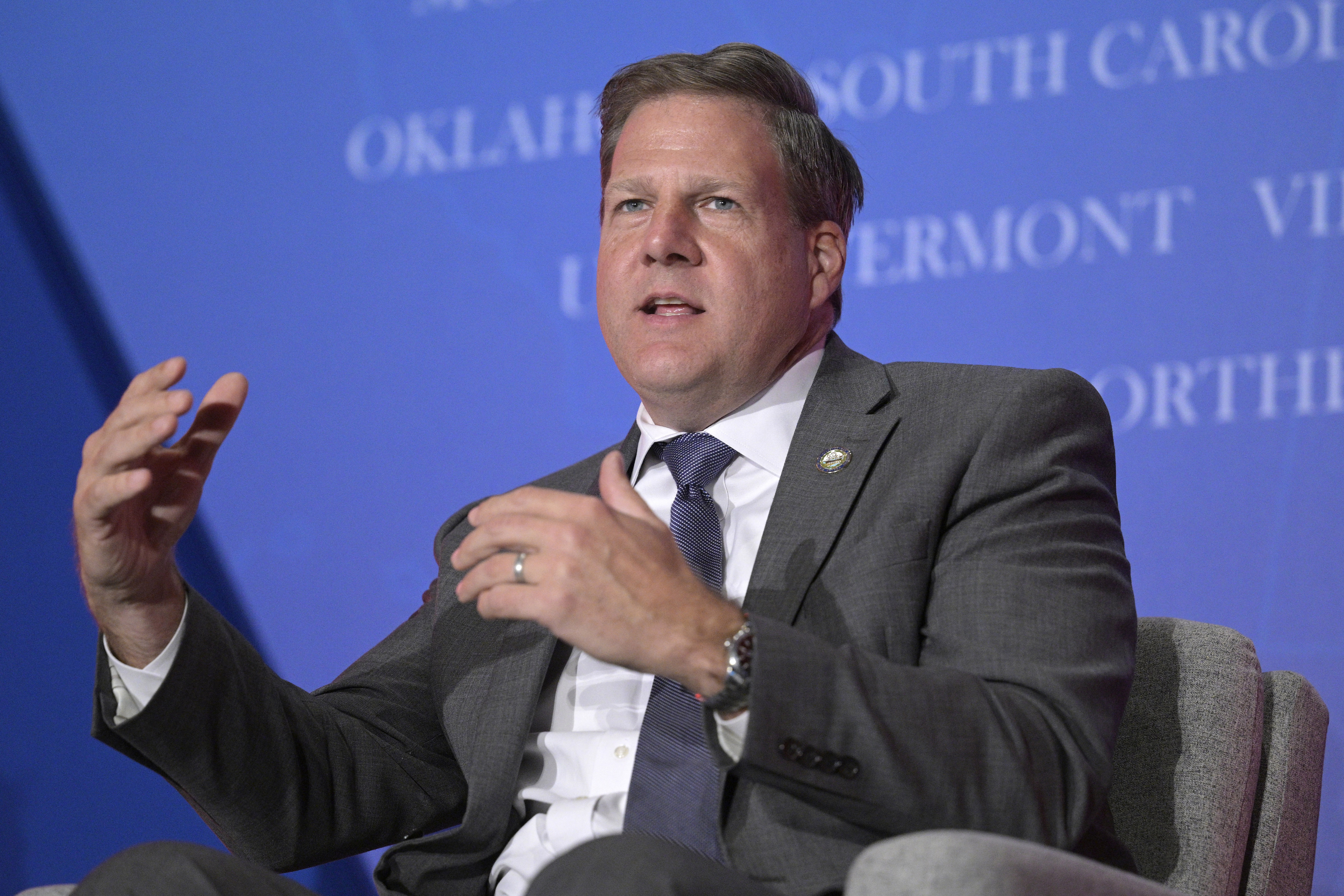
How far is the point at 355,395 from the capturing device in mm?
3004

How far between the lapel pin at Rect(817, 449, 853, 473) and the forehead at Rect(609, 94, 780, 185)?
46 centimetres

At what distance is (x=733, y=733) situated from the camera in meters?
1.19

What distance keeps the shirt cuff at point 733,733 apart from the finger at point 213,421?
63cm

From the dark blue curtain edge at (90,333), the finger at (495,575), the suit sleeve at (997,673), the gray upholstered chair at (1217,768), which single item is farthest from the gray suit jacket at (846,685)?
the dark blue curtain edge at (90,333)

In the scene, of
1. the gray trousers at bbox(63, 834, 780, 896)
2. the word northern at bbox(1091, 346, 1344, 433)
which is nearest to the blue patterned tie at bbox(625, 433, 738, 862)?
the gray trousers at bbox(63, 834, 780, 896)

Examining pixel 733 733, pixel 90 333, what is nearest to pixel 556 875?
pixel 733 733

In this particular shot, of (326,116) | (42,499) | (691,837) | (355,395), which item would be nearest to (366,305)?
(355,395)

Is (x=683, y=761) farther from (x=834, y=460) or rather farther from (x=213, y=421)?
(x=213, y=421)

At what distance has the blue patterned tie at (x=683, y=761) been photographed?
141cm

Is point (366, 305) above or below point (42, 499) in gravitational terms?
above

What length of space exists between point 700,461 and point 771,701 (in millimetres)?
609

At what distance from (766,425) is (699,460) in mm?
109

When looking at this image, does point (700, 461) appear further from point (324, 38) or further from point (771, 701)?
point (324, 38)

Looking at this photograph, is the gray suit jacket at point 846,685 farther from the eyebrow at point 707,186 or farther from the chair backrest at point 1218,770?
the eyebrow at point 707,186
